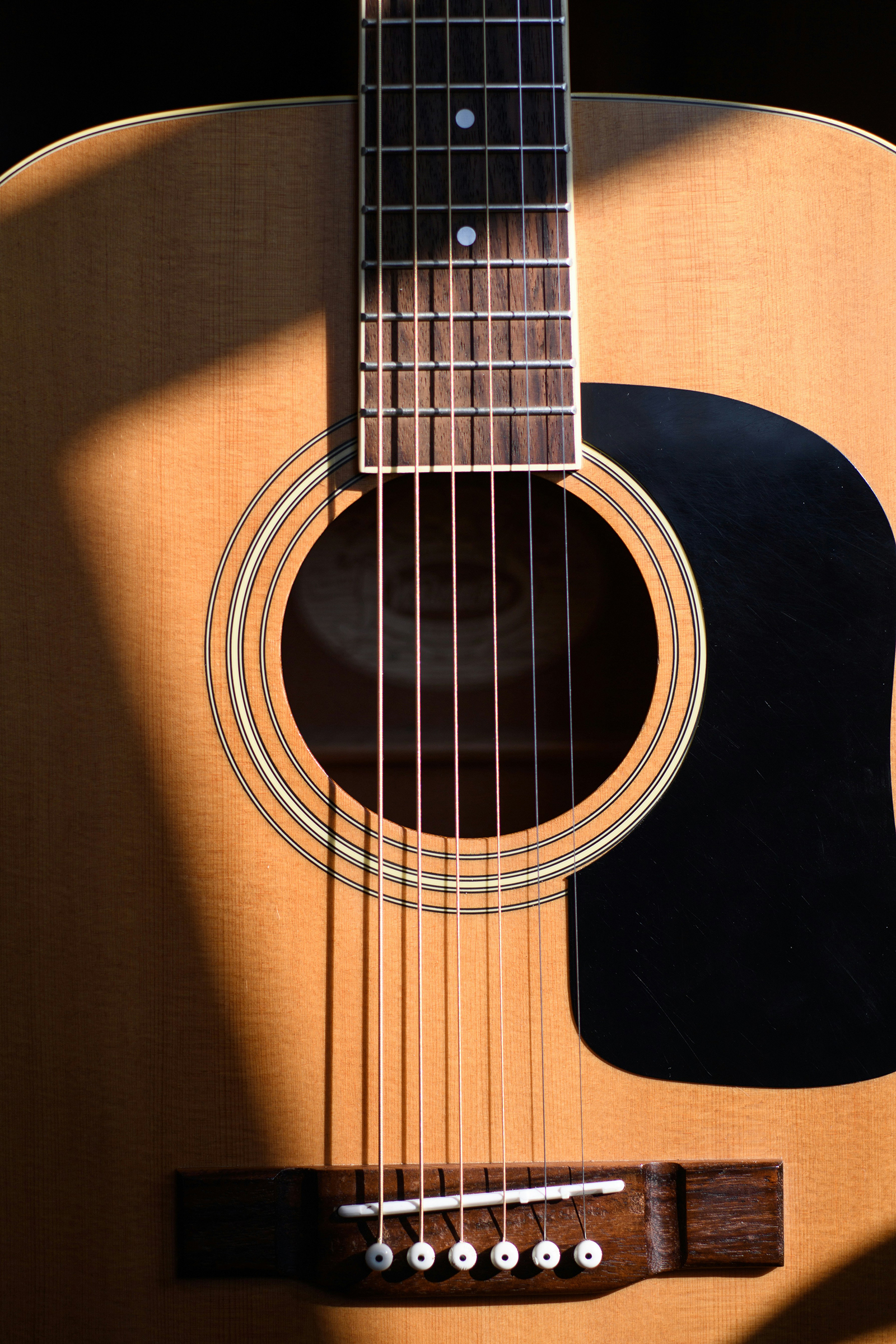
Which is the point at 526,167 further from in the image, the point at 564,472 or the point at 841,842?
the point at 841,842

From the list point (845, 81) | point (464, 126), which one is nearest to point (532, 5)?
point (464, 126)

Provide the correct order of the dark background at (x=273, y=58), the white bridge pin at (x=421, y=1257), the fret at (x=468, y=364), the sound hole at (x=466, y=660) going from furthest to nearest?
the dark background at (x=273, y=58)
the sound hole at (x=466, y=660)
the fret at (x=468, y=364)
the white bridge pin at (x=421, y=1257)

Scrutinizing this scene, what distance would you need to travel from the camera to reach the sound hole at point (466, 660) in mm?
1310

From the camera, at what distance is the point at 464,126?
3.41 ft

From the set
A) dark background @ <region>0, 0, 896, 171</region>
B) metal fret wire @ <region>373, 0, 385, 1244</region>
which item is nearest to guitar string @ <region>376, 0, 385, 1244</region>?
metal fret wire @ <region>373, 0, 385, 1244</region>

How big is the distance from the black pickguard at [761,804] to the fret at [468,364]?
0.16ft

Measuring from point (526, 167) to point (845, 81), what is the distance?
0.85 metres

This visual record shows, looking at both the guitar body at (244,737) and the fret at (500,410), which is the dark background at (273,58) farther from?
the fret at (500,410)

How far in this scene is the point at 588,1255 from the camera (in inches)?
36.4

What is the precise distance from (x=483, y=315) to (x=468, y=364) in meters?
0.05

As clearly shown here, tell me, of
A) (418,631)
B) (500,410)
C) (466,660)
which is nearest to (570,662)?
(418,631)

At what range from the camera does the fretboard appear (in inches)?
40.4

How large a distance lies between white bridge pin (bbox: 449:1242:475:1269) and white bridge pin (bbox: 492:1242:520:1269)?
0.02 m

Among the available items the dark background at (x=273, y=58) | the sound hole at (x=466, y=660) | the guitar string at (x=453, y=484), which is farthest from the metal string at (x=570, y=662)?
the dark background at (x=273, y=58)
